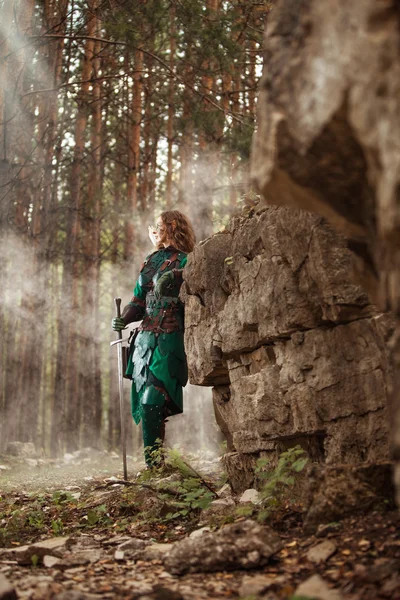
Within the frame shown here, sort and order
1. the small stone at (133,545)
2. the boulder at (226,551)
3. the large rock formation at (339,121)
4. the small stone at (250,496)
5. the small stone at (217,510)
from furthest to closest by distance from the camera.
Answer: the small stone at (250,496)
the small stone at (217,510)
the small stone at (133,545)
the boulder at (226,551)
the large rock formation at (339,121)

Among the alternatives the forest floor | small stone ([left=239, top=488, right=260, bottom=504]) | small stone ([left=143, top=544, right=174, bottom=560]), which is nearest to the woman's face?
the forest floor

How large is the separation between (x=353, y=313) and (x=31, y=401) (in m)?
12.4

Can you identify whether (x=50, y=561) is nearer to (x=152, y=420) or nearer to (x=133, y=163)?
(x=152, y=420)

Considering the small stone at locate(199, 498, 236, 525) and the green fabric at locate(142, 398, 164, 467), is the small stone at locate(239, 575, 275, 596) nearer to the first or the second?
the small stone at locate(199, 498, 236, 525)

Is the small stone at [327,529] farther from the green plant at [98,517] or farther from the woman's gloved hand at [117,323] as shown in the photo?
the woman's gloved hand at [117,323]

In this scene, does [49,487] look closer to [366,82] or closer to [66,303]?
[366,82]

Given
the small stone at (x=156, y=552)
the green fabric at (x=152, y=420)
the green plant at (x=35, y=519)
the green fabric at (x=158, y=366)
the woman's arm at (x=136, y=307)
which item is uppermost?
the woman's arm at (x=136, y=307)

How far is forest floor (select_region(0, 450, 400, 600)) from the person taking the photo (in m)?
3.01

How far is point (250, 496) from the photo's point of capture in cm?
507

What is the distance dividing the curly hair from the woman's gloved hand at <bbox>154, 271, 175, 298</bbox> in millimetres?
550

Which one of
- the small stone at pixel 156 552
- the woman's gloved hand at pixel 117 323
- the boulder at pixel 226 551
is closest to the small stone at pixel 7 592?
the boulder at pixel 226 551

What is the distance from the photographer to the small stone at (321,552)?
3.37 m

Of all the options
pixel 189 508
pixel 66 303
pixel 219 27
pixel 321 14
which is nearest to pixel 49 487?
pixel 189 508

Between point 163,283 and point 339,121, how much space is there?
486 centimetres
